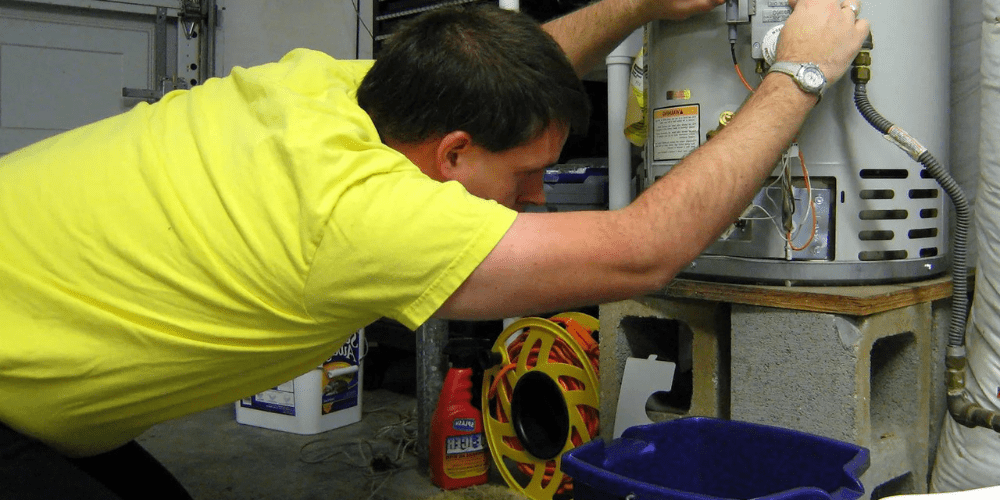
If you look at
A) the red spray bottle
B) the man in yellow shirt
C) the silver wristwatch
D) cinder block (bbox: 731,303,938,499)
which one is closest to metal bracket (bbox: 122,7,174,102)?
the red spray bottle

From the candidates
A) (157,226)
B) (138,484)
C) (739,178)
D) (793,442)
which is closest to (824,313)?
(793,442)

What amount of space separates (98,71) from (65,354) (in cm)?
374

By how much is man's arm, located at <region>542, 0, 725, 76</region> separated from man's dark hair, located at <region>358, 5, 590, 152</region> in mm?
347

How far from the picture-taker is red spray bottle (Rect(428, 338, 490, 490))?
2.03 m

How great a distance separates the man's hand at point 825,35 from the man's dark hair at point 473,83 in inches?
11.6

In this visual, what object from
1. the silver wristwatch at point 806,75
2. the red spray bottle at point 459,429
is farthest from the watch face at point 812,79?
the red spray bottle at point 459,429

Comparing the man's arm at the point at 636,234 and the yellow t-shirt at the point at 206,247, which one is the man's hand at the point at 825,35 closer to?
the man's arm at the point at 636,234

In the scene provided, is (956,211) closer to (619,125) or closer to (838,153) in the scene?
(838,153)

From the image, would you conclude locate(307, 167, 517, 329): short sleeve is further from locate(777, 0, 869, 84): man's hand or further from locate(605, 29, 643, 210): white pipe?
locate(605, 29, 643, 210): white pipe

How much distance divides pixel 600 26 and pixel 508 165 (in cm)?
47

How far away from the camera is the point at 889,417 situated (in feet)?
4.74

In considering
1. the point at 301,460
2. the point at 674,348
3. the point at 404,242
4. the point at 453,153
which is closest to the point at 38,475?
the point at 404,242

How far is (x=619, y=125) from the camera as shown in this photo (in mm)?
1848

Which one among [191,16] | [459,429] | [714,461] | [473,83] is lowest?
[459,429]
